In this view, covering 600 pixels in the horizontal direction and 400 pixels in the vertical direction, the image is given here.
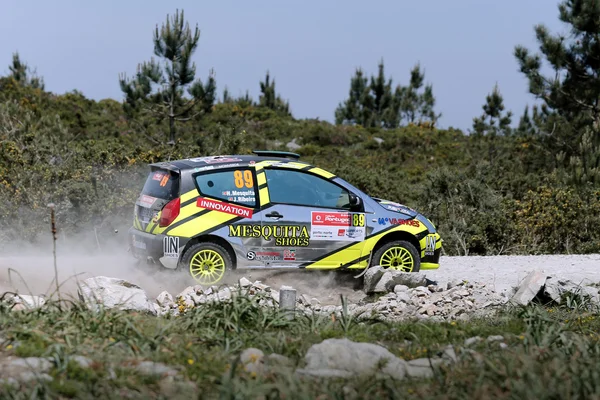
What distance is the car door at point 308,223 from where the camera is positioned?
10844mm

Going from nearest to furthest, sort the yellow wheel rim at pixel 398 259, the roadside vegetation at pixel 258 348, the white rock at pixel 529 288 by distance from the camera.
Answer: the roadside vegetation at pixel 258 348 < the white rock at pixel 529 288 < the yellow wheel rim at pixel 398 259

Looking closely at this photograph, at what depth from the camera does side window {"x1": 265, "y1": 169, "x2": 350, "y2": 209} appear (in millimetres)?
10930

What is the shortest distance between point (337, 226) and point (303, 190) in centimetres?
67

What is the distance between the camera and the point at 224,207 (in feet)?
34.9

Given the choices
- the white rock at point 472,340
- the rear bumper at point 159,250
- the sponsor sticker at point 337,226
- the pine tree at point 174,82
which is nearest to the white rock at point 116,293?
the rear bumper at point 159,250

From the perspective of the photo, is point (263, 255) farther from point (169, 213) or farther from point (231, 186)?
point (169, 213)

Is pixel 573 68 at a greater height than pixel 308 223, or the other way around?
pixel 573 68

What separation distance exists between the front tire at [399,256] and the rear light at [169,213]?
2.84 metres

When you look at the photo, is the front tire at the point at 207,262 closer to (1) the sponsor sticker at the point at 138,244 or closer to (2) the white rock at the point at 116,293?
(1) the sponsor sticker at the point at 138,244

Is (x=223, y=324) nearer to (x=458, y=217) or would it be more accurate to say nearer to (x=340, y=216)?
(x=340, y=216)

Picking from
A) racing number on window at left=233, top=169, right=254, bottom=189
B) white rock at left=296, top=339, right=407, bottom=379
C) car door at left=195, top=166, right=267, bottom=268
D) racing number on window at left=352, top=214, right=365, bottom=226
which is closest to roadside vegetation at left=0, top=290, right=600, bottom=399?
white rock at left=296, top=339, right=407, bottom=379

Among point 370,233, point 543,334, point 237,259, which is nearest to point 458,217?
point 370,233

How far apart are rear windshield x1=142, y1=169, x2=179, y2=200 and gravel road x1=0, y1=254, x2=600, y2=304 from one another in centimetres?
98

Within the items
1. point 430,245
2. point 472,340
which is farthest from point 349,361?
point 430,245
